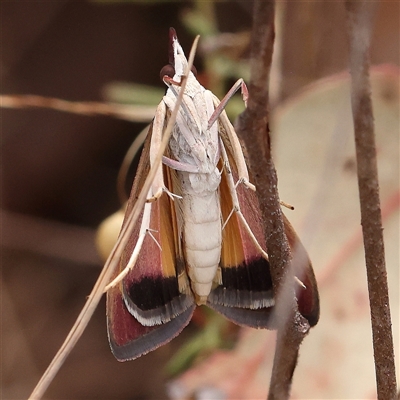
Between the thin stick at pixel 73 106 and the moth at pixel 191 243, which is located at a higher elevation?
the thin stick at pixel 73 106

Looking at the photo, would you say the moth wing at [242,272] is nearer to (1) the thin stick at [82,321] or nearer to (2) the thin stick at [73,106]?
(1) the thin stick at [82,321]

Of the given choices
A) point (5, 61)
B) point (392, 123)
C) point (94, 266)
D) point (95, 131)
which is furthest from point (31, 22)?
point (392, 123)

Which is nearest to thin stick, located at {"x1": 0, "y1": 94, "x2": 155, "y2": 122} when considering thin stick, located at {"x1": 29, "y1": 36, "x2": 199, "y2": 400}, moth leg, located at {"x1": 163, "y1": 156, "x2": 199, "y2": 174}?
moth leg, located at {"x1": 163, "y1": 156, "x2": 199, "y2": 174}

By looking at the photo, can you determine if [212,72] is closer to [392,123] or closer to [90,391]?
[392,123]

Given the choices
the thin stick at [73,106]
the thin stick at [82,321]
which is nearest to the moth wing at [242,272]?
the thin stick at [82,321]

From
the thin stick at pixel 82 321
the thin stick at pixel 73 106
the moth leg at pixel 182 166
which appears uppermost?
the thin stick at pixel 73 106

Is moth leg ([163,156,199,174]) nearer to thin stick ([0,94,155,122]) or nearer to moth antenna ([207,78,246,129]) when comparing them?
moth antenna ([207,78,246,129])

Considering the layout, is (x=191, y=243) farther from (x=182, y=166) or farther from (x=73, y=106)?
(x=73, y=106)
